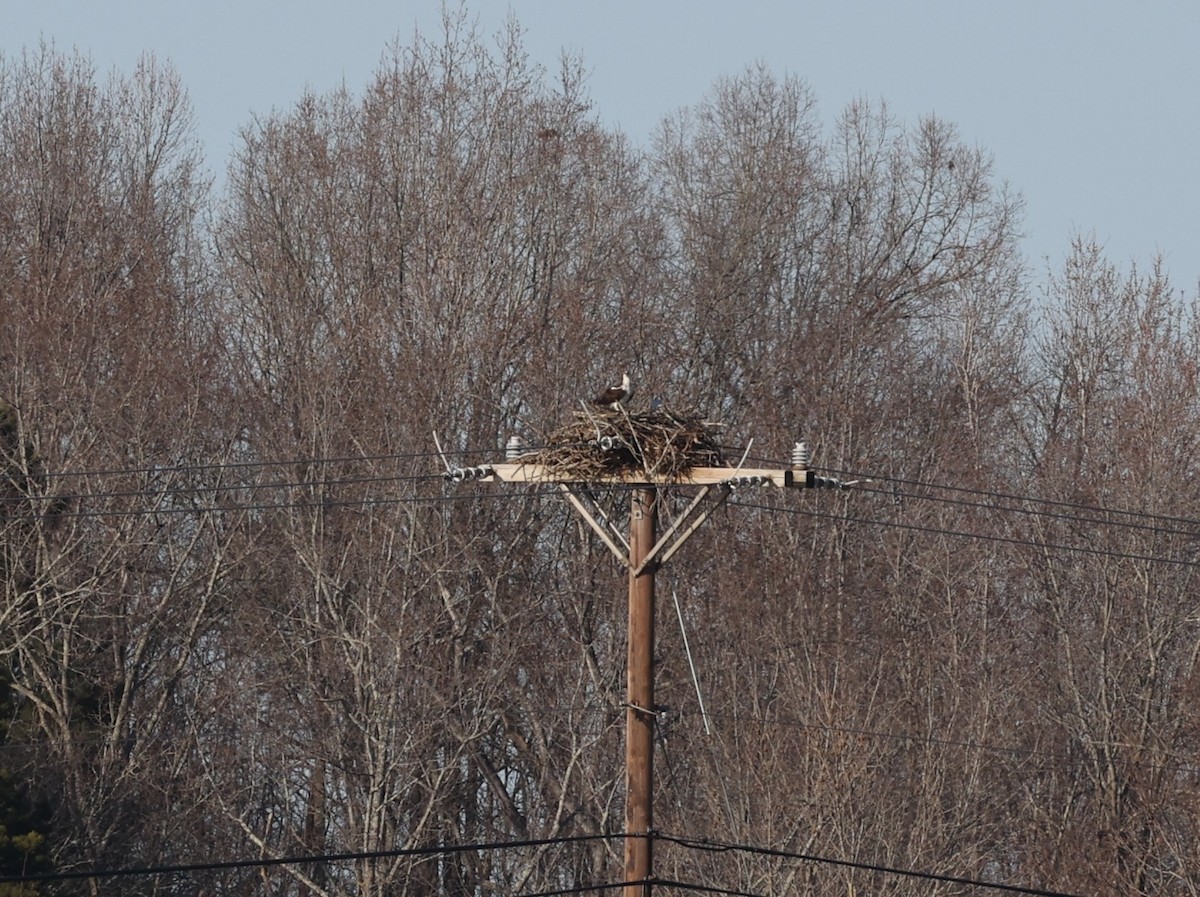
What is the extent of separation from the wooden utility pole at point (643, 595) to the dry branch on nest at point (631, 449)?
0.08 metres

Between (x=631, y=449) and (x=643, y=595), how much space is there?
1043 mm

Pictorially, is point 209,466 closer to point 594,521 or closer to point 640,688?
point 594,521

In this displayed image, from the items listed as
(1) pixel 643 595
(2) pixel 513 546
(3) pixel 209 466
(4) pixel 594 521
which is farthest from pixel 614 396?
(2) pixel 513 546

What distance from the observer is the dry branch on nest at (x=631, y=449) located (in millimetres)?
13250

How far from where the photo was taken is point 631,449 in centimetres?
1333

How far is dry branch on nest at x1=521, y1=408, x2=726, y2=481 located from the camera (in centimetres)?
1325

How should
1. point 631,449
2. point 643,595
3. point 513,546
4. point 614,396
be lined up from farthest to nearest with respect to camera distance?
point 513,546, point 614,396, point 631,449, point 643,595

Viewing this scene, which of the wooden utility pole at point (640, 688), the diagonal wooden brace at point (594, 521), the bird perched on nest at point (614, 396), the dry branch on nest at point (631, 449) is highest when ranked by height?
the bird perched on nest at point (614, 396)

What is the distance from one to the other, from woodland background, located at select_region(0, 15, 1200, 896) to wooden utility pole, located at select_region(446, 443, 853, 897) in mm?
11964

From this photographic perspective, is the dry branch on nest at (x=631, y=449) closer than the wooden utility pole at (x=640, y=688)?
No

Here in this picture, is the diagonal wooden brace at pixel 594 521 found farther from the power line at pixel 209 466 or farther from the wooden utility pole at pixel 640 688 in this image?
the power line at pixel 209 466

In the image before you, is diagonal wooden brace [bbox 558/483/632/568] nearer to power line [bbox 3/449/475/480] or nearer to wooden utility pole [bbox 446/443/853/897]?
wooden utility pole [bbox 446/443/853/897]

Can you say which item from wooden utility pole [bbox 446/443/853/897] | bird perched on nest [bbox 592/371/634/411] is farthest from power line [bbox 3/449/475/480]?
wooden utility pole [bbox 446/443/853/897]

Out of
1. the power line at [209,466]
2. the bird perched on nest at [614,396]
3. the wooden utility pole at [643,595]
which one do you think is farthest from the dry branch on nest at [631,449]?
the power line at [209,466]
